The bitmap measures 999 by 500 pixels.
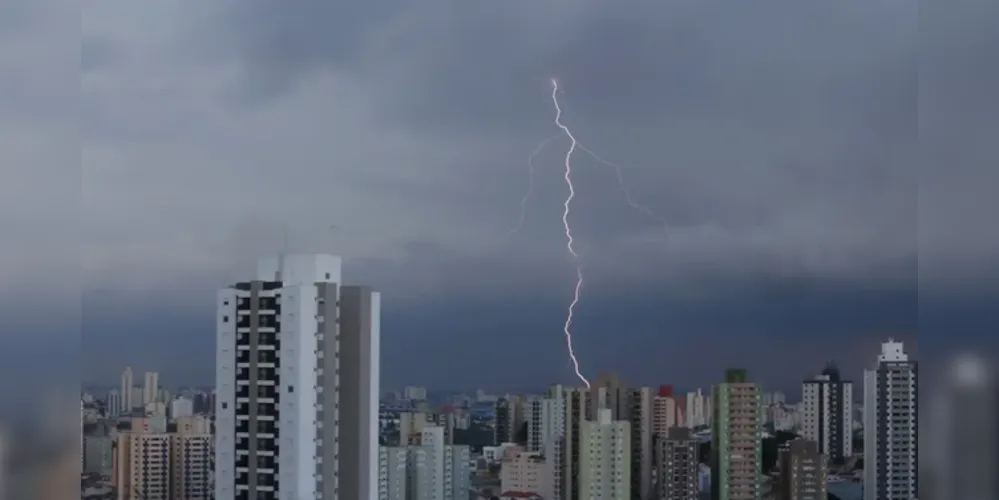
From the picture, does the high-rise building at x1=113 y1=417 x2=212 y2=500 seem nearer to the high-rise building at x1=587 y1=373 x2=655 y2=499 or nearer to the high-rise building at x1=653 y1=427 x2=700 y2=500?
the high-rise building at x1=587 y1=373 x2=655 y2=499

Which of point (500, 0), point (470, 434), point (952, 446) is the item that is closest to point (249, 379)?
point (470, 434)

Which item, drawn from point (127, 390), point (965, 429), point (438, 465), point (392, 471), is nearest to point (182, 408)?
point (127, 390)

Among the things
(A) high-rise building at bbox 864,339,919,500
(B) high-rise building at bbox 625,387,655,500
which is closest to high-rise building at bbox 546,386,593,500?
(B) high-rise building at bbox 625,387,655,500

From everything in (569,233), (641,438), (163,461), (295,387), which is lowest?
(163,461)

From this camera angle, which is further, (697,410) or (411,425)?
(411,425)

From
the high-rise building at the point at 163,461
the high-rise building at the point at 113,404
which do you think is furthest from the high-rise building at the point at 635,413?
the high-rise building at the point at 113,404

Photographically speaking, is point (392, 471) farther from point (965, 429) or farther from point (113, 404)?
point (965, 429)
